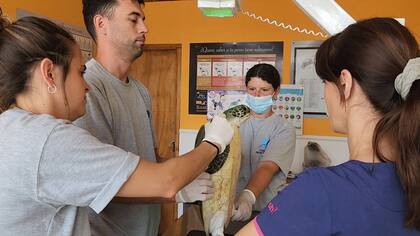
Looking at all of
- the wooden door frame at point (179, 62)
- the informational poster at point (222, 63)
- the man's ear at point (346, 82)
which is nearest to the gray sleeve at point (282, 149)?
the man's ear at point (346, 82)

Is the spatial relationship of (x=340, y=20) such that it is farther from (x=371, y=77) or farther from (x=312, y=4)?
(x=371, y=77)

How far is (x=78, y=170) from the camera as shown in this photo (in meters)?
0.73

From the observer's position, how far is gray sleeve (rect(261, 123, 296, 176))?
163 centimetres

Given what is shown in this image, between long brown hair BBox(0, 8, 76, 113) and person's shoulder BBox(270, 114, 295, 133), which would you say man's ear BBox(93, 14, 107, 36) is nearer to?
long brown hair BBox(0, 8, 76, 113)

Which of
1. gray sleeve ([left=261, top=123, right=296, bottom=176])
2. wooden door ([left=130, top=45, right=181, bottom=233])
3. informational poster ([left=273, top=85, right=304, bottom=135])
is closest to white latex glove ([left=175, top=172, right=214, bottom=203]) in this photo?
gray sleeve ([left=261, top=123, right=296, bottom=176])

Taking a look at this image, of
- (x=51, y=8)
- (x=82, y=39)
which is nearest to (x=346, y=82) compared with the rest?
→ (x=51, y=8)

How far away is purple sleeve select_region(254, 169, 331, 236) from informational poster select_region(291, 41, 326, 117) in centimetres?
274

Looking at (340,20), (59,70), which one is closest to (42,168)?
(59,70)

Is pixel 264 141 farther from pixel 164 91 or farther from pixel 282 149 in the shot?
pixel 164 91

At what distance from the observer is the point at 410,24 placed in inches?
121

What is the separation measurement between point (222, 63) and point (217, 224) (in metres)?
2.59

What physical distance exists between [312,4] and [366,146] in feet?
1.15

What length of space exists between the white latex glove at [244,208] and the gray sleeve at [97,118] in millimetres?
451

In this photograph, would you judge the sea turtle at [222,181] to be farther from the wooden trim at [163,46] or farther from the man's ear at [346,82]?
the wooden trim at [163,46]
